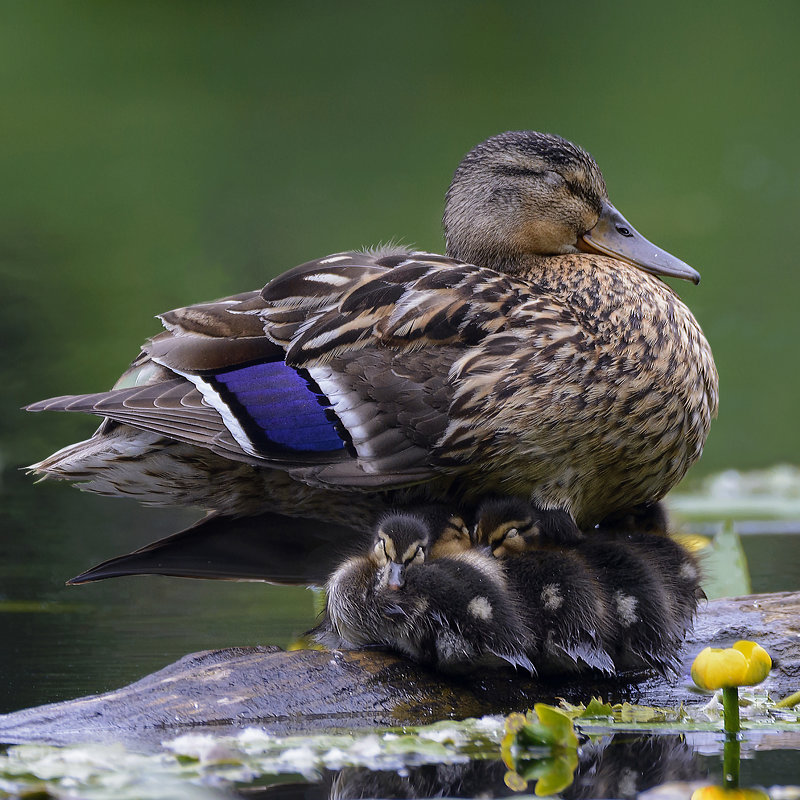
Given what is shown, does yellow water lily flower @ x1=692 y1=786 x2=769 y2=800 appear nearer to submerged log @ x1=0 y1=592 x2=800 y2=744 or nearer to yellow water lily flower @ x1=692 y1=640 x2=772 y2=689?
yellow water lily flower @ x1=692 y1=640 x2=772 y2=689

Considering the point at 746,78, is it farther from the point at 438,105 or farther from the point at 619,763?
the point at 619,763

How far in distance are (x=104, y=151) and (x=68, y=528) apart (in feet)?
18.7

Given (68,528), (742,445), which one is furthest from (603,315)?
(742,445)

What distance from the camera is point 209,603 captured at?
4.16 m

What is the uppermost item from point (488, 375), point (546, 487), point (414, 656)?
point (488, 375)

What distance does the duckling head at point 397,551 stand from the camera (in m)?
2.90

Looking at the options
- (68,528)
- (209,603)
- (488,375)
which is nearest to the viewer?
(488,375)

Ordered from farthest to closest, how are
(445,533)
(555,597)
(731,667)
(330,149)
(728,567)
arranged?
1. (330,149)
2. (728,567)
3. (445,533)
4. (555,597)
5. (731,667)

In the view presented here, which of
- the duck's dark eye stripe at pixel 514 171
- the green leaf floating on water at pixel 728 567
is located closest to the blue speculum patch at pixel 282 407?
the duck's dark eye stripe at pixel 514 171

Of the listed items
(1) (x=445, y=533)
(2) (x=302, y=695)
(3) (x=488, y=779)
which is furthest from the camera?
(1) (x=445, y=533)

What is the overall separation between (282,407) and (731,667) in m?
1.27

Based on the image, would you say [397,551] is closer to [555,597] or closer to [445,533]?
[445,533]

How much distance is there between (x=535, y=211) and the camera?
152 inches

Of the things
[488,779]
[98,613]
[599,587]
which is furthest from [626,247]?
[488,779]
